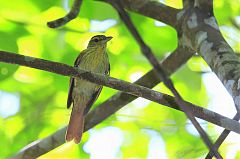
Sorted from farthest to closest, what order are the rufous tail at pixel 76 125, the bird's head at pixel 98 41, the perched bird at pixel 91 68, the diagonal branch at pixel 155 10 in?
the bird's head at pixel 98 41, the perched bird at pixel 91 68, the rufous tail at pixel 76 125, the diagonal branch at pixel 155 10

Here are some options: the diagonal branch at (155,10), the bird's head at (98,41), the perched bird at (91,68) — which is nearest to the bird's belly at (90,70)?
the perched bird at (91,68)

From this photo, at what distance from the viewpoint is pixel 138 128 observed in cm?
438

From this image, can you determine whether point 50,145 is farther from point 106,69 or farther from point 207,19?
point 207,19

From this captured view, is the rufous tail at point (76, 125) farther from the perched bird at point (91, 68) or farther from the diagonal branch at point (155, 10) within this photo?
the diagonal branch at point (155, 10)

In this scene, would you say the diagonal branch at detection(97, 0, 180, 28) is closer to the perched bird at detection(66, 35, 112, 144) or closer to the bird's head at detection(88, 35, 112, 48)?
the perched bird at detection(66, 35, 112, 144)

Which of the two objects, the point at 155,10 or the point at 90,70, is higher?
the point at 155,10

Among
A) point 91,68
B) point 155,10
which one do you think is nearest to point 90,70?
→ point 91,68

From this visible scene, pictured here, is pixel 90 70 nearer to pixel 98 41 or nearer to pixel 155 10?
pixel 98 41

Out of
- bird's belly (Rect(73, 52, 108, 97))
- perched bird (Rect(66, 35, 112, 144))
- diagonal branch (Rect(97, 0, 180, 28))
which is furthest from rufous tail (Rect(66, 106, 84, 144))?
diagonal branch (Rect(97, 0, 180, 28))

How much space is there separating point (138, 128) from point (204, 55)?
81.3 inches

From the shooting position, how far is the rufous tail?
11.9ft

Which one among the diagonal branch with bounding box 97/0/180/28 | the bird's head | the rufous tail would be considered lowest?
the rufous tail

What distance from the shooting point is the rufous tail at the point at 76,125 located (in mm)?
3615

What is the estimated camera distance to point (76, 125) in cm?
380
